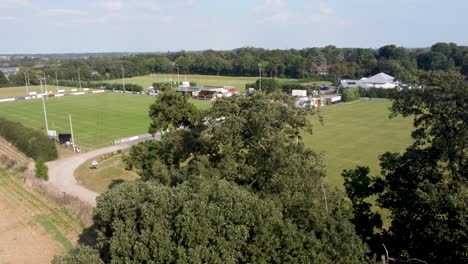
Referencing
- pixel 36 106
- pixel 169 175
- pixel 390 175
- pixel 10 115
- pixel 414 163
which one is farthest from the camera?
pixel 36 106

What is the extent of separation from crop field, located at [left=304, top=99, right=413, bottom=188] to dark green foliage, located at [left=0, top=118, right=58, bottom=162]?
978 inches

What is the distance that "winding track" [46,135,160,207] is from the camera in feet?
94.1

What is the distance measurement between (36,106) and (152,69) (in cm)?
7327

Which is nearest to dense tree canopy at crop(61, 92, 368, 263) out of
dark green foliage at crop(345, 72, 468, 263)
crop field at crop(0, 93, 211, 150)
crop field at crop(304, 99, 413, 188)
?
dark green foliage at crop(345, 72, 468, 263)

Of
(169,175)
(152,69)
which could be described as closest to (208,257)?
(169,175)

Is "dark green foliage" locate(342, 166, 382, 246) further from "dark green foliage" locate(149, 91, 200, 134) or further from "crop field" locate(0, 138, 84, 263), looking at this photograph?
"dark green foliage" locate(149, 91, 200, 134)

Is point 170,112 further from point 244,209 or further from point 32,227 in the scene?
point 244,209

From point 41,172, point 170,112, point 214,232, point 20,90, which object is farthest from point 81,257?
point 20,90

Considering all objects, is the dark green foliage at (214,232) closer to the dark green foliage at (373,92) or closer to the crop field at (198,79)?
the dark green foliage at (373,92)

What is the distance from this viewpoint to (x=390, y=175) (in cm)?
1691

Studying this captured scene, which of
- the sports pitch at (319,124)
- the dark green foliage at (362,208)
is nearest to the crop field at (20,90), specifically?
the sports pitch at (319,124)

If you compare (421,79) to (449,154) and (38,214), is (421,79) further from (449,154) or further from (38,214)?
(38,214)

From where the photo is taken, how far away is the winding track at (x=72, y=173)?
28672 mm

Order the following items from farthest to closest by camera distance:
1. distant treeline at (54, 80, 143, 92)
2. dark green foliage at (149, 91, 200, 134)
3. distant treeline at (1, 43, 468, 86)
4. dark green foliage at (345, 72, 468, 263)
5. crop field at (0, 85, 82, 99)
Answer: distant treeline at (1, 43, 468, 86)
crop field at (0, 85, 82, 99)
distant treeline at (54, 80, 143, 92)
dark green foliage at (149, 91, 200, 134)
dark green foliage at (345, 72, 468, 263)
